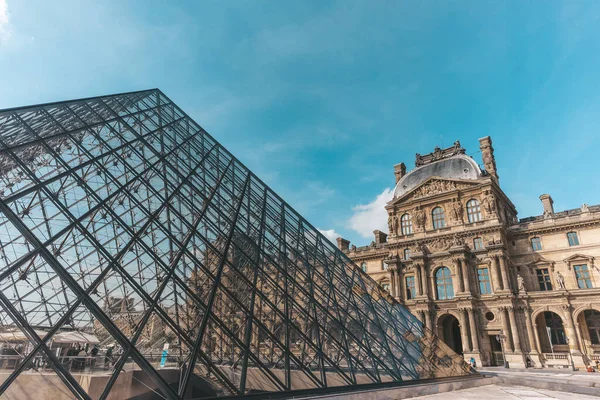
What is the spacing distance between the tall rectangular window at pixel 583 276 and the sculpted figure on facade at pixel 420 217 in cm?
1261

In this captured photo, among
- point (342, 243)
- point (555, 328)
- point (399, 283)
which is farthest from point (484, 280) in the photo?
point (342, 243)

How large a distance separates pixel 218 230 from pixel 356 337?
17.3 ft

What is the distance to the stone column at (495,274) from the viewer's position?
98.5 ft

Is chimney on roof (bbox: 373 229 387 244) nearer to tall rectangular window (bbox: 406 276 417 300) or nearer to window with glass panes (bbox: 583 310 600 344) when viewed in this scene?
tall rectangular window (bbox: 406 276 417 300)

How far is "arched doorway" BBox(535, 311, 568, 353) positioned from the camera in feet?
93.2

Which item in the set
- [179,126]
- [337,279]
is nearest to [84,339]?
[337,279]

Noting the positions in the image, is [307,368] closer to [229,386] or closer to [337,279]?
[229,386]

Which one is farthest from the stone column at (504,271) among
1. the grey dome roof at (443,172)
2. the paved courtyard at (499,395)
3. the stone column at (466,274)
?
the paved courtyard at (499,395)

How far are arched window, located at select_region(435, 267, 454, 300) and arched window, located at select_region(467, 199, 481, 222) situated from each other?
5.49 m

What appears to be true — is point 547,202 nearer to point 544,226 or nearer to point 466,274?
point 544,226

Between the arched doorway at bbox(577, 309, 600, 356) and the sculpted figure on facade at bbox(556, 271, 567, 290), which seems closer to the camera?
the arched doorway at bbox(577, 309, 600, 356)

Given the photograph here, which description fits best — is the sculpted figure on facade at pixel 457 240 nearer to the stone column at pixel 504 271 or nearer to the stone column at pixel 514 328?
the stone column at pixel 504 271

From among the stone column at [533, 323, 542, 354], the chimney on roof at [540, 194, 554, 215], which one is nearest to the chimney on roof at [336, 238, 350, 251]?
the chimney on roof at [540, 194, 554, 215]

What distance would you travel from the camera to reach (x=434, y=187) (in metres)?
36.8
